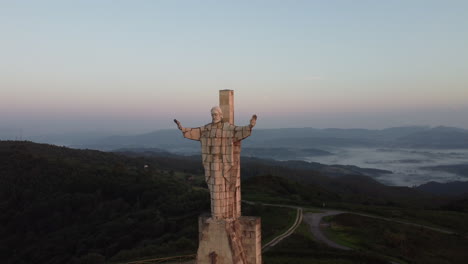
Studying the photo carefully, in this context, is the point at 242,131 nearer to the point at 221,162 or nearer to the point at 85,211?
the point at 221,162

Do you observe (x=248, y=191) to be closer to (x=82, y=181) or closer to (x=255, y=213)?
(x=255, y=213)

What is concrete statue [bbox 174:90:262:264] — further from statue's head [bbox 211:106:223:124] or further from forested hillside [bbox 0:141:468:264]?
forested hillside [bbox 0:141:468:264]

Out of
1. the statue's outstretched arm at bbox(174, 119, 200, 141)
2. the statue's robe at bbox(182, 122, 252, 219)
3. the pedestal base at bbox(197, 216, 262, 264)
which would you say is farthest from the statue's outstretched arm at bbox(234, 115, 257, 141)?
the pedestal base at bbox(197, 216, 262, 264)

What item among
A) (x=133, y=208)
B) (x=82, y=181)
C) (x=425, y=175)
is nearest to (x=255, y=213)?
(x=133, y=208)

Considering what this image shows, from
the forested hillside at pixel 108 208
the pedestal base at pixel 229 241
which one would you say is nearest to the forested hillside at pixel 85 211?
the forested hillside at pixel 108 208

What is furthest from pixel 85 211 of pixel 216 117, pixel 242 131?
pixel 242 131

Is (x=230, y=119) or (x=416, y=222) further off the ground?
(x=230, y=119)
